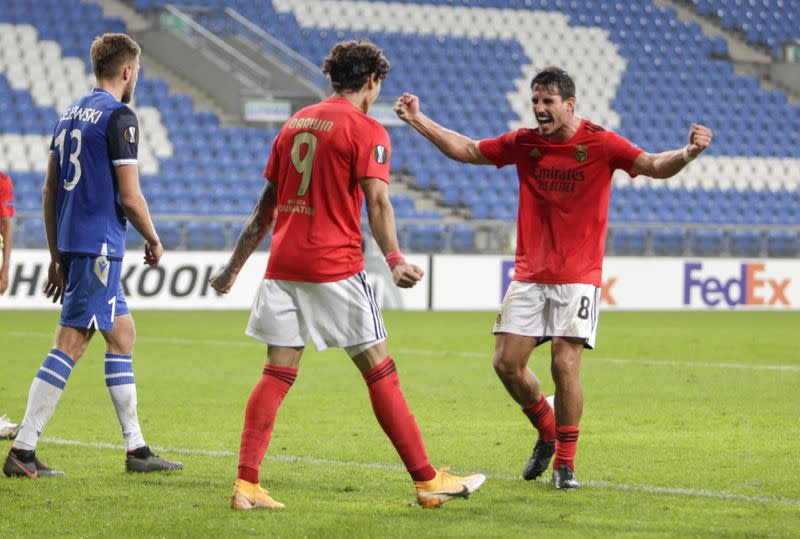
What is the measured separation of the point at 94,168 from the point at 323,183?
1366 mm

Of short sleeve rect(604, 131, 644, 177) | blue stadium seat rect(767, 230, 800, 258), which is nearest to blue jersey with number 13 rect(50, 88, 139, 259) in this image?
short sleeve rect(604, 131, 644, 177)

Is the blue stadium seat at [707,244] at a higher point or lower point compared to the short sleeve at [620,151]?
lower

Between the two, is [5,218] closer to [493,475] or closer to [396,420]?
[493,475]

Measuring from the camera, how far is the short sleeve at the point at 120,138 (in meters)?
6.04

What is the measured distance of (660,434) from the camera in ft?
25.7

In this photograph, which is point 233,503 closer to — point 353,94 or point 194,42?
point 353,94

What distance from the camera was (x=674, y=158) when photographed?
19.8 ft

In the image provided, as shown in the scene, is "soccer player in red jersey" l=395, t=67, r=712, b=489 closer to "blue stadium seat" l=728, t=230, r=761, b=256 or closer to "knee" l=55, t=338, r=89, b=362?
"knee" l=55, t=338, r=89, b=362

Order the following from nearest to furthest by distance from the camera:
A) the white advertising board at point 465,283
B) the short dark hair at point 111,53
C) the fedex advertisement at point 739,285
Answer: the short dark hair at point 111,53 → the white advertising board at point 465,283 → the fedex advertisement at point 739,285

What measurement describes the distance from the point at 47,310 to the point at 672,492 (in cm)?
1597

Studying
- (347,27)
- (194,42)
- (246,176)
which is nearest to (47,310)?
(246,176)

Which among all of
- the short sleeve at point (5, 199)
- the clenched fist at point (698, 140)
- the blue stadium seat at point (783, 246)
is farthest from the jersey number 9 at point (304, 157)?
the blue stadium seat at point (783, 246)

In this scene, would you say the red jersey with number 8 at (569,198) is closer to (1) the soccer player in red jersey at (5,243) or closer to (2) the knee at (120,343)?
(2) the knee at (120,343)

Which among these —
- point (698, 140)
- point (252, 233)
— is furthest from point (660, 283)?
point (252, 233)
